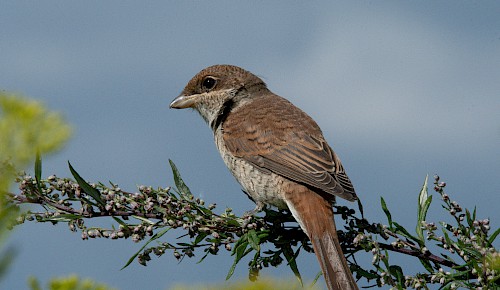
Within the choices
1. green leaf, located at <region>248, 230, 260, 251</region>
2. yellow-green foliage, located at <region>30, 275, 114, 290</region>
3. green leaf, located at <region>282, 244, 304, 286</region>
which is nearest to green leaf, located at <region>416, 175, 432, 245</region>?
green leaf, located at <region>282, 244, 304, 286</region>

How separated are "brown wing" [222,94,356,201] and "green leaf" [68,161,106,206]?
4.61ft

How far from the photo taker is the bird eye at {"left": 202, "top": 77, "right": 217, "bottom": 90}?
18.5 feet

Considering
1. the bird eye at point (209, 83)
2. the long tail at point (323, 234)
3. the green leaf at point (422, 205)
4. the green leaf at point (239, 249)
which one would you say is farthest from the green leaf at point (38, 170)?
the bird eye at point (209, 83)

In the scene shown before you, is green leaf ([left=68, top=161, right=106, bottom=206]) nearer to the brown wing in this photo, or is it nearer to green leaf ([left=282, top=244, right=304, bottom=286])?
green leaf ([left=282, top=244, right=304, bottom=286])

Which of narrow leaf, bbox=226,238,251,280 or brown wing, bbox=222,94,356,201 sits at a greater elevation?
brown wing, bbox=222,94,356,201

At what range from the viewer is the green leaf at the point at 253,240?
293 centimetres

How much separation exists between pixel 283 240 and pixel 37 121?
2119mm

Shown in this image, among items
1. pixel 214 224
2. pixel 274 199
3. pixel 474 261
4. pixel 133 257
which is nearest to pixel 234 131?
pixel 274 199

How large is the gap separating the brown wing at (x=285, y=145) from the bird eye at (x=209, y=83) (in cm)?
47

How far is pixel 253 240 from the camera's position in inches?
118

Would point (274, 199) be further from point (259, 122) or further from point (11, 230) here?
point (11, 230)

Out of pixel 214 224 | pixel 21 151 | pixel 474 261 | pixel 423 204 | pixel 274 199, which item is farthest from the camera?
pixel 274 199

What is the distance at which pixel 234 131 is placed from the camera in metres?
4.86

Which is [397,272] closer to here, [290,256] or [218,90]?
[290,256]
